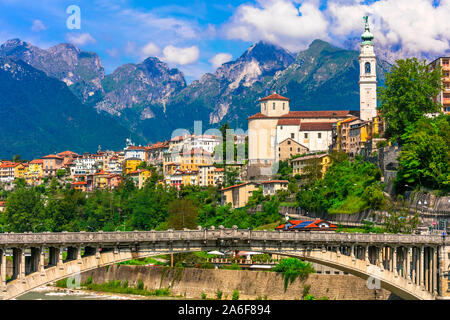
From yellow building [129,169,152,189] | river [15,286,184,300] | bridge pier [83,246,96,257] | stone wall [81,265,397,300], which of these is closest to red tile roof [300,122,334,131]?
yellow building [129,169,152,189]

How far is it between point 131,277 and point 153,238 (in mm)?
43222

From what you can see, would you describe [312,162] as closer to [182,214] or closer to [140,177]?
[182,214]

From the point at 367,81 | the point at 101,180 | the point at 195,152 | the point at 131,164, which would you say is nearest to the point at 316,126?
the point at 367,81

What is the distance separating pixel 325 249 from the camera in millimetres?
54281

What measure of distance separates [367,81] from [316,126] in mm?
13166

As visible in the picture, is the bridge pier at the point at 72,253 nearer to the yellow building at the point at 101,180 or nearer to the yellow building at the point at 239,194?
the yellow building at the point at 239,194

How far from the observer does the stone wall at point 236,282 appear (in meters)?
71.2

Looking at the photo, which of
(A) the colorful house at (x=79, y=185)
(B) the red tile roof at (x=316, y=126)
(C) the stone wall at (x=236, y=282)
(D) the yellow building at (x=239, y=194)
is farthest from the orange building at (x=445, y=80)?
(A) the colorful house at (x=79, y=185)

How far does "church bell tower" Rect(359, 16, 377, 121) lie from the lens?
144 meters
